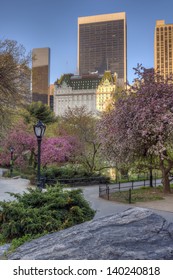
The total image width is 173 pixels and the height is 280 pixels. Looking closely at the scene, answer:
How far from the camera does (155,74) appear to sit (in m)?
18.1

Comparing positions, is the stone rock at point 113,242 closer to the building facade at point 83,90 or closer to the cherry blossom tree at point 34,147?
the cherry blossom tree at point 34,147

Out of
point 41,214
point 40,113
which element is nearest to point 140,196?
point 41,214

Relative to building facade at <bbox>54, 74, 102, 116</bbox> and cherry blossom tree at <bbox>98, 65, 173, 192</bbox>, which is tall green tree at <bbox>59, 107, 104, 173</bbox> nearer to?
cherry blossom tree at <bbox>98, 65, 173, 192</bbox>

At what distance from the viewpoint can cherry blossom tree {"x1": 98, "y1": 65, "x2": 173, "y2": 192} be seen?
15.5 m

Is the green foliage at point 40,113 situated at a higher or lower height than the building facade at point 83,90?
lower

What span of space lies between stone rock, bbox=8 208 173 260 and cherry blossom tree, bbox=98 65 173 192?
1077cm

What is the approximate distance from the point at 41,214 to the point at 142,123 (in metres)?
9.66

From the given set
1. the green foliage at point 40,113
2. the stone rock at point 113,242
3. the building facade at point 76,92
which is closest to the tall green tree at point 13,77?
the stone rock at point 113,242

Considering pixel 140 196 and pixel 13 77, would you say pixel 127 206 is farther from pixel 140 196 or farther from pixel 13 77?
pixel 13 77

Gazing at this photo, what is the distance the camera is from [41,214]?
739 cm

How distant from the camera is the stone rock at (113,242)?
3.70 metres

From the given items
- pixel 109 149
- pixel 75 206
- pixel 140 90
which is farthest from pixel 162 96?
pixel 75 206

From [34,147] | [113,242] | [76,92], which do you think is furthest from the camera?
[76,92]

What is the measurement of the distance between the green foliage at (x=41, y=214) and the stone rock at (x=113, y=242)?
83.1 inches
